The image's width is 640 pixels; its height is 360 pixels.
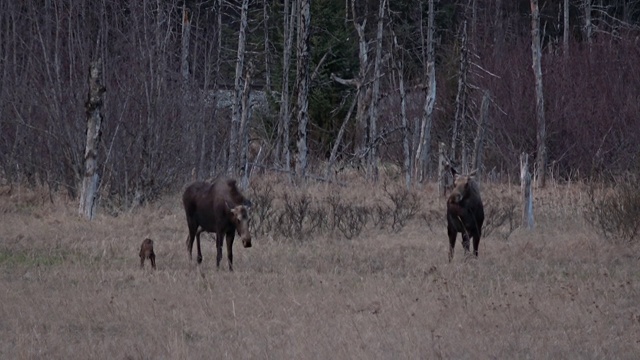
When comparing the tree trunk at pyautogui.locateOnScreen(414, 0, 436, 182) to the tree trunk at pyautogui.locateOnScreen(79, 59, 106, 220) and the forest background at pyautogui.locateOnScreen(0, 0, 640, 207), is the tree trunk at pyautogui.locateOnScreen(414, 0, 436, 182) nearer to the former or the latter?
the forest background at pyautogui.locateOnScreen(0, 0, 640, 207)

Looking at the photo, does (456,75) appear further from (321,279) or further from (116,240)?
(321,279)

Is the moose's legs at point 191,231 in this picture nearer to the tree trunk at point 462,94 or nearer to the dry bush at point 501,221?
the dry bush at point 501,221

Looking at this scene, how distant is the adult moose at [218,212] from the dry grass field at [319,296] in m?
0.42

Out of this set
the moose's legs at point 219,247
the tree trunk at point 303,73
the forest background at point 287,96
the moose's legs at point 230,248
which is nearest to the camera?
the moose's legs at point 230,248

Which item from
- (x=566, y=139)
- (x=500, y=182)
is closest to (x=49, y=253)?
(x=500, y=182)

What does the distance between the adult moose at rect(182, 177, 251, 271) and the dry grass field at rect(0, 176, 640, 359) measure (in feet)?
1.37

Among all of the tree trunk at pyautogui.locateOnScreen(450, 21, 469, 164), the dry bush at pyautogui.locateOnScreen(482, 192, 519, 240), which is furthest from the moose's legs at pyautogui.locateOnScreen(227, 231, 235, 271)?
the tree trunk at pyautogui.locateOnScreen(450, 21, 469, 164)

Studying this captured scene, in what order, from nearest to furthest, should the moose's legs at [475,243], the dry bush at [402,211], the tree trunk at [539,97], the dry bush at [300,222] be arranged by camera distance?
the moose's legs at [475,243] < the dry bush at [300,222] < the dry bush at [402,211] < the tree trunk at [539,97]

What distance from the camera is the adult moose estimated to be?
14070 millimetres

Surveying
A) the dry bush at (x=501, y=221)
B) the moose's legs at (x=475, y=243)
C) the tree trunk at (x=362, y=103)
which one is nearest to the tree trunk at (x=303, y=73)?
the tree trunk at (x=362, y=103)

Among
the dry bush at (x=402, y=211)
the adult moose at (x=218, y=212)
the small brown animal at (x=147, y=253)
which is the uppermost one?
the adult moose at (x=218, y=212)

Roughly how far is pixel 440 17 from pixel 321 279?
30.5 m

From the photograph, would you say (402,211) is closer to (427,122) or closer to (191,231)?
(191,231)

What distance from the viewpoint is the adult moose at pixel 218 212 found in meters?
14.1
